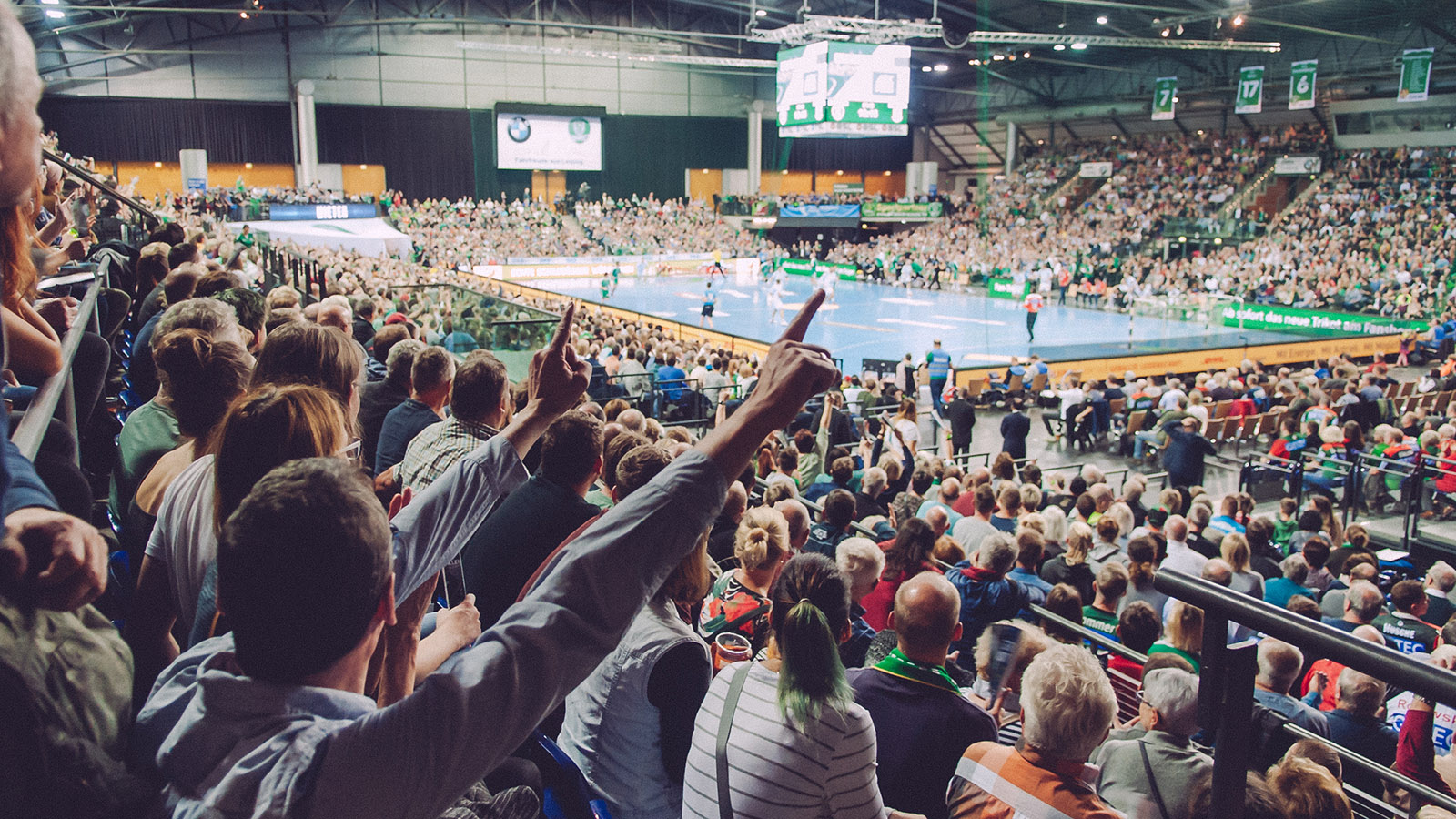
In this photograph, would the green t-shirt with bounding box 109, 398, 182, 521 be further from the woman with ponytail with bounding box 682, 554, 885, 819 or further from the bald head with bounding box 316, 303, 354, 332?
the bald head with bounding box 316, 303, 354, 332

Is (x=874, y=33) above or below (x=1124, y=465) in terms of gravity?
above

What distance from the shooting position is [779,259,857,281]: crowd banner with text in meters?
36.2

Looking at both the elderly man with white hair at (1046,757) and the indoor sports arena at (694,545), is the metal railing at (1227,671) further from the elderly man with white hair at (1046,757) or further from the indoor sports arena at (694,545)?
the elderly man with white hair at (1046,757)

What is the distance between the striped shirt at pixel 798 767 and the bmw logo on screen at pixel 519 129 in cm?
4112

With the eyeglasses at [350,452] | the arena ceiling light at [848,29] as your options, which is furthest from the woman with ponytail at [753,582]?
the arena ceiling light at [848,29]

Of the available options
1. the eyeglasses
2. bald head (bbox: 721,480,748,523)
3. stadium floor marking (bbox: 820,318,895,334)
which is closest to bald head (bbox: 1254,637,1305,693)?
bald head (bbox: 721,480,748,523)

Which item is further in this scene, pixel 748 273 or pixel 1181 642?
pixel 748 273

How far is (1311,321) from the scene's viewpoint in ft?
73.3

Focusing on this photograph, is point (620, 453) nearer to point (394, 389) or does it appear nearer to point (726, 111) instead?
point (394, 389)

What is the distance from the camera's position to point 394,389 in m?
4.60

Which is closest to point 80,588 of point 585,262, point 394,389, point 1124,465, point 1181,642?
point 394,389

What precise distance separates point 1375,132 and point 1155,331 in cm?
1583

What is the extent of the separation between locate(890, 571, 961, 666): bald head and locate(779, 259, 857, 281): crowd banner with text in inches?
1275

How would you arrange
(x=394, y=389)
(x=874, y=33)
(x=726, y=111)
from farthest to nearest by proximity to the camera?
(x=726, y=111) → (x=874, y=33) → (x=394, y=389)
